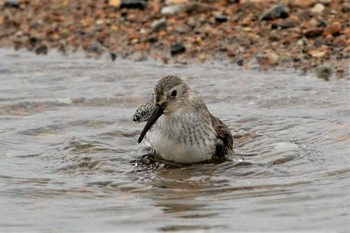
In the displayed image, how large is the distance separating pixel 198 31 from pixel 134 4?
1.69 m

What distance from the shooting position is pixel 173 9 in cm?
1537

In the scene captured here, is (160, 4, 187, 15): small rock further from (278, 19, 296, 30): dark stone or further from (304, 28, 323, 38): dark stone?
(304, 28, 323, 38): dark stone

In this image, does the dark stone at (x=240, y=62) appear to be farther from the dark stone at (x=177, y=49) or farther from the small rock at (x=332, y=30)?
the small rock at (x=332, y=30)

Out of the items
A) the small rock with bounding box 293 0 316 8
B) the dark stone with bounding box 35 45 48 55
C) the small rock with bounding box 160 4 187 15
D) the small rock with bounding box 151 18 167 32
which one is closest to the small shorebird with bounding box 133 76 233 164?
the small rock with bounding box 151 18 167 32

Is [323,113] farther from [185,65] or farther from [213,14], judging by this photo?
[213,14]

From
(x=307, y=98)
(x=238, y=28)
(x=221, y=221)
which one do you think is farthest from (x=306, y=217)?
(x=238, y=28)

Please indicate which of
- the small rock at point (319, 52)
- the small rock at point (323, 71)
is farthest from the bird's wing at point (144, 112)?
the small rock at point (319, 52)

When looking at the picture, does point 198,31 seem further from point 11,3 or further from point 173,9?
point 11,3

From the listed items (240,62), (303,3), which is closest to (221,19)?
(303,3)

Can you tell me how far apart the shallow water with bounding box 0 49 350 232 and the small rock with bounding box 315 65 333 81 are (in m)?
0.16

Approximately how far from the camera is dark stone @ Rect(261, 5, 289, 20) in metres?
14.4

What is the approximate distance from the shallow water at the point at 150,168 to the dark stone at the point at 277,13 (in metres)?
1.63

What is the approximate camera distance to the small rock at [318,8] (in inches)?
568

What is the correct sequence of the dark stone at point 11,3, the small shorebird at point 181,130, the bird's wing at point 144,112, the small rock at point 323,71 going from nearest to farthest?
the small shorebird at point 181,130, the bird's wing at point 144,112, the small rock at point 323,71, the dark stone at point 11,3
